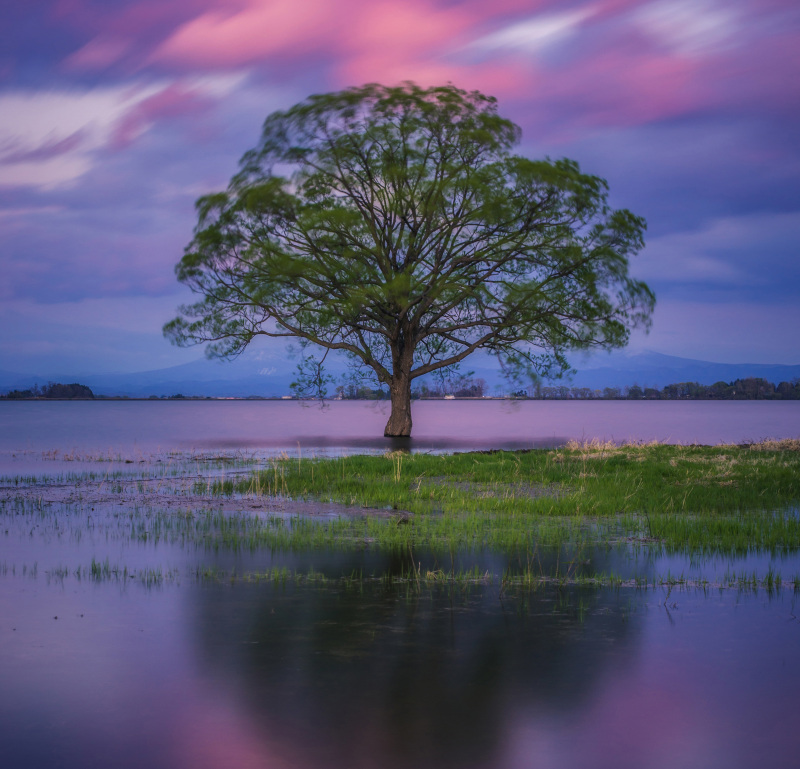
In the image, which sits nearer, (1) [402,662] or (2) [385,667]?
(2) [385,667]

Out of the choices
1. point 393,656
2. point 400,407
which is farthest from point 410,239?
point 393,656

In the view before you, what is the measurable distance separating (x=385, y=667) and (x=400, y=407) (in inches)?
1463

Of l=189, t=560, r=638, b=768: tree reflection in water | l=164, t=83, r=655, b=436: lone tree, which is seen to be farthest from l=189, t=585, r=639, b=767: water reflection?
l=164, t=83, r=655, b=436: lone tree

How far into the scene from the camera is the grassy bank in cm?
1521

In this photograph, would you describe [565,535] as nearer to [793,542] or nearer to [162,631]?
[793,542]

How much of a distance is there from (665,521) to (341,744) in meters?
11.7

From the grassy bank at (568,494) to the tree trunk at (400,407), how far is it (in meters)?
13.2

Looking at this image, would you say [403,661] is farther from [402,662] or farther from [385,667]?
[385,667]

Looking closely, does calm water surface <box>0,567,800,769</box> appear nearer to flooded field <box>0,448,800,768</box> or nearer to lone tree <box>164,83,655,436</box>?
flooded field <box>0,448,800,768</box>

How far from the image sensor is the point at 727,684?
7.66m

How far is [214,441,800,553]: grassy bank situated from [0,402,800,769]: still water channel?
200 centimetres

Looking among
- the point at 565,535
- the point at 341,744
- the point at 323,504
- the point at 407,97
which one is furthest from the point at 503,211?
the point at 341,744

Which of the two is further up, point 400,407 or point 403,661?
point 400,407

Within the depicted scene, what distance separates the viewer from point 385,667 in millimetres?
8000
